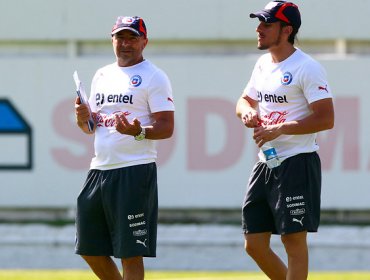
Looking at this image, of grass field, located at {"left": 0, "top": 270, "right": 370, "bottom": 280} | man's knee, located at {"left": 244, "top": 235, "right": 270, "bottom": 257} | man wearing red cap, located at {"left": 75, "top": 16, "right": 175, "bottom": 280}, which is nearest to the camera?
man wearing red cap, located at {"left": 75, "top": 16, "right": 175, "bottom": 280}

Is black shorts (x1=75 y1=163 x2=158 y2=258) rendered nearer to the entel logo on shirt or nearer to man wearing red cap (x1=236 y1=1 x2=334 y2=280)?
man wearing red cap (x1=236 y1=1 x2=334 y2=280)

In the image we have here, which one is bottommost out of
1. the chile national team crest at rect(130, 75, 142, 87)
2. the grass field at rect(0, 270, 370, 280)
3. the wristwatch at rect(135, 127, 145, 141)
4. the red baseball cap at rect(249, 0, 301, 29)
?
the grass field at rect(0, 270, 370, 280)

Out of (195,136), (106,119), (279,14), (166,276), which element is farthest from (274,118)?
(195,136)

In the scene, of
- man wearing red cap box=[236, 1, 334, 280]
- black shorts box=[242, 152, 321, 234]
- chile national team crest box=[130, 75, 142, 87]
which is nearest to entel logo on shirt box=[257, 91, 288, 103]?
man wearing red cap box=[236, 1, 334, 280]

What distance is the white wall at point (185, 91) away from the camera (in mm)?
14367

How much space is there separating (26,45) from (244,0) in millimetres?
2770

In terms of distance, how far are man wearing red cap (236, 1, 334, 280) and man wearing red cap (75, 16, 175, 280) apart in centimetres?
61

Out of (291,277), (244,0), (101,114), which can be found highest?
(244,0)

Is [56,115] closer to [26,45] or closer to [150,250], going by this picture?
[26,45]

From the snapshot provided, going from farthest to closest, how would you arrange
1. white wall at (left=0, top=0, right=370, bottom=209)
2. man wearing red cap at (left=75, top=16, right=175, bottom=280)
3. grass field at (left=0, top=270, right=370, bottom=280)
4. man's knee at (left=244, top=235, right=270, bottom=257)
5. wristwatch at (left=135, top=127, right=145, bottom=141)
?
white wall at (left=0, top=0, right=370, bottom=209) < grass field at (left=0, top=270, right=370, bottom=280) < man's knee at (left=244, top=235, right=270, bottom=257) < man wearing red cap at (left=75, top=16, right=175, bottom=280) < wristwatch at (left=135, top=127, right=145, bottom=141)

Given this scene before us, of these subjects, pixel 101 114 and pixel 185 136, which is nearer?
pixel 101 114

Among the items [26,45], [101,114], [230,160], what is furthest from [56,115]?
[101,114]

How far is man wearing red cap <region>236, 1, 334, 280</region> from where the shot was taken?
7.27 metres

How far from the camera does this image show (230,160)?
14586 mm
